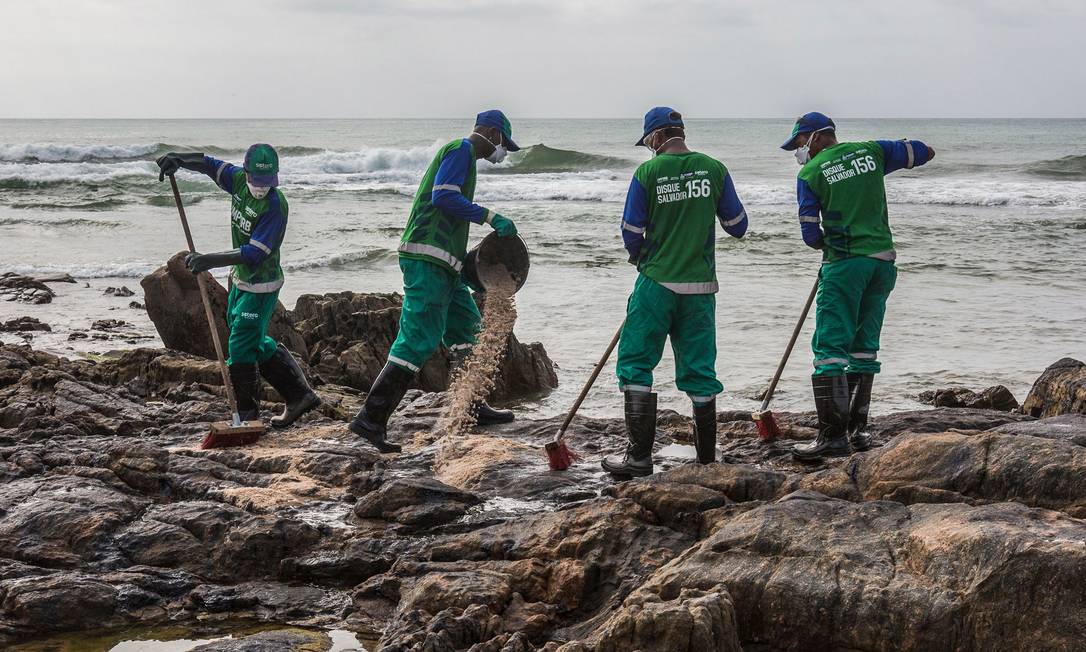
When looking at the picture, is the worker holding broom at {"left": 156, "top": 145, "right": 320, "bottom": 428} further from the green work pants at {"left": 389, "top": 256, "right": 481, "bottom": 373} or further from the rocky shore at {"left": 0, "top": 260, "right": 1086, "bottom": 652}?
the green work pants at {"left": 389, "top": 256, "right": 481, "bottom": 373}

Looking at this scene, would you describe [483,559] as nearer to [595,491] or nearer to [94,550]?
[595,491]

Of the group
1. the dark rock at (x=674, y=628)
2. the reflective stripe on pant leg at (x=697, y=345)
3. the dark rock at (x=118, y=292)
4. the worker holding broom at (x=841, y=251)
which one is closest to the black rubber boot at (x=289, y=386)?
the reflective stripe on pant leg at (x=697, y=345)

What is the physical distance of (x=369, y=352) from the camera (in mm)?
9828

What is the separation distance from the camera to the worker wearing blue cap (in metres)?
6.52

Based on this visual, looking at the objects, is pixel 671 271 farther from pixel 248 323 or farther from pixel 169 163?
pixel 169 163

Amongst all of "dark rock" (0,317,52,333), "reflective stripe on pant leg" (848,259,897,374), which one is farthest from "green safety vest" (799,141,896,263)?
"dark rock" (0,317,52,333)

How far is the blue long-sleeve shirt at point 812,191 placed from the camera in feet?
20.2

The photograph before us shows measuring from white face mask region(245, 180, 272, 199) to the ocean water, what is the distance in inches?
120

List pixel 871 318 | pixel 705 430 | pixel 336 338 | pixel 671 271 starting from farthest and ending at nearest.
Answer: pixel 336 338
pixel 871 318
pixel 705 430
pixel 671 271

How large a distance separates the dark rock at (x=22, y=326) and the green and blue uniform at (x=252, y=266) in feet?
18.5

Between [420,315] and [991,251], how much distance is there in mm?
14585

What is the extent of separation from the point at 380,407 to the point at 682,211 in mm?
2240

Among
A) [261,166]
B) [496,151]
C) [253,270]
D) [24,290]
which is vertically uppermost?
[496,151]

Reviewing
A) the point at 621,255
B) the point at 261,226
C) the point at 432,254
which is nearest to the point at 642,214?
the point at 432,254
